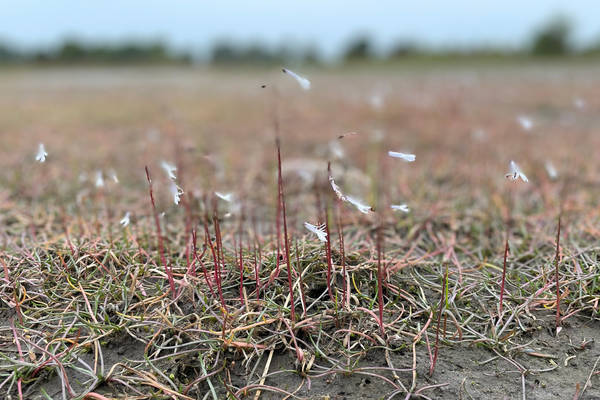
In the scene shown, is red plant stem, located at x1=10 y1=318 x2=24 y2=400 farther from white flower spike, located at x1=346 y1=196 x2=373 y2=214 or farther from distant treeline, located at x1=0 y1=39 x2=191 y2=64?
distant treeline, located at x1=0 y1=39 x2=191 y2=64

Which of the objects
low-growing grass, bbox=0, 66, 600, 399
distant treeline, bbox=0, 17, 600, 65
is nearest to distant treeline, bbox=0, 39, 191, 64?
distant treeline, bbox=0, 17, 600, 65

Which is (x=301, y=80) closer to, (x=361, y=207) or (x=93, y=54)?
(x=361, y=207)

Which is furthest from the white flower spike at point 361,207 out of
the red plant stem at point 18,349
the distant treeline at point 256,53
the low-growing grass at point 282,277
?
the distant treeline at point 256,53

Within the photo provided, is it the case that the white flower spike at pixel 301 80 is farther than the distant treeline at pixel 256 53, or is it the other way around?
the distant treeline at pixel 256 53

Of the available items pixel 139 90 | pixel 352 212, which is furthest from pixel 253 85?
pixel 352 212

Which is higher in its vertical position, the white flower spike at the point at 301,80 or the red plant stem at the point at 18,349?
the white flower spike at the point at 301,80

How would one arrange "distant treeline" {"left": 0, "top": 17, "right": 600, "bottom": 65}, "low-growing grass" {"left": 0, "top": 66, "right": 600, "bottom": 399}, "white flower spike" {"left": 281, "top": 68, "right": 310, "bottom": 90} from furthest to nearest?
1. "distant treeline" {"left": 0, "top": 17, "right": 600, "bottom": 65}
2. "low-growing grass" {"left": 0, "top": 66, "right": 600, "bottom": 399}
3. "white flower spike" {"left": 281, "top": 68, "right": 310, "bottom": 90}

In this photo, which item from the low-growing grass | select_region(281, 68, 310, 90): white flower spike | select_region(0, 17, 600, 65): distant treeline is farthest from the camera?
select_region(0, 17, 600, 65): distant treeline

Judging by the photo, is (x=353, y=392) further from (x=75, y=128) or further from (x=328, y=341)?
(x=75, y=128)

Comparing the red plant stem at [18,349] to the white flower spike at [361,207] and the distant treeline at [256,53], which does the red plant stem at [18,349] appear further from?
the distant treeline at [256,53]

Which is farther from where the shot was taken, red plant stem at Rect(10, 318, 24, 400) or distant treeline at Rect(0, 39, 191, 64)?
distant treeline at Rect(0, 39, 191, 64)

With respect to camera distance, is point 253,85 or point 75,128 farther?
point 253,85
